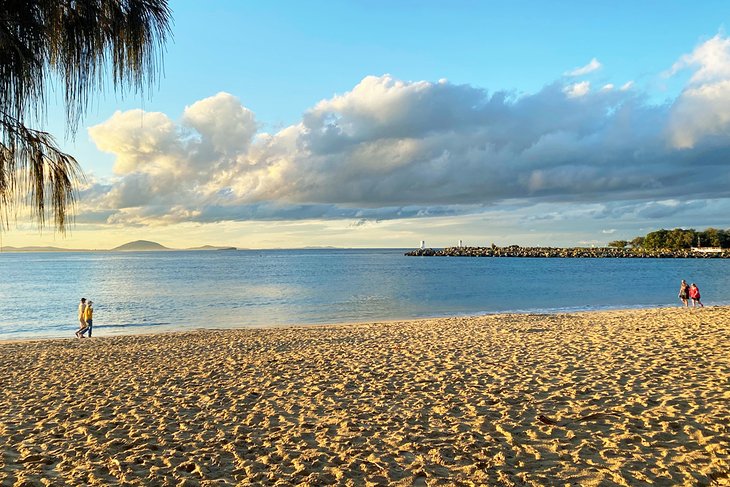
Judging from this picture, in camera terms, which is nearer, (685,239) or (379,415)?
(379,415)

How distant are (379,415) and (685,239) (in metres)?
180

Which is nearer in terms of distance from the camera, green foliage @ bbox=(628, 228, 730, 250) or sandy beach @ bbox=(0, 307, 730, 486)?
sandy beach @ bbox=(0, 307, 730, 486)

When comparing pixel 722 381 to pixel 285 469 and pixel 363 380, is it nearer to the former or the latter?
pixel 363 380

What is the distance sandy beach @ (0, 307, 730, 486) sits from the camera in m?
5.92

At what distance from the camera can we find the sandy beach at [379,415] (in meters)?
5.92

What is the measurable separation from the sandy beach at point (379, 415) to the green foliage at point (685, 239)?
170 metres

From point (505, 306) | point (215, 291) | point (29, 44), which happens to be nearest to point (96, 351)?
point (29, 44)

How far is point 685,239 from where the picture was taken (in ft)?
528

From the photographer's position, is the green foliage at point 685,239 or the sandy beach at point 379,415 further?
the green foliage at point 685,239

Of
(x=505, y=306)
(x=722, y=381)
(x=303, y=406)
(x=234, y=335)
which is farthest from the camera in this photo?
(x=505, y=306)

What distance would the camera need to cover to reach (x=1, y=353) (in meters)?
15.7

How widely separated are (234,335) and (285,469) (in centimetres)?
1377

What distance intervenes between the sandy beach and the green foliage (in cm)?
16955

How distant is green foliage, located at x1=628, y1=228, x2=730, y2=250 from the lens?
15850 centimetres
